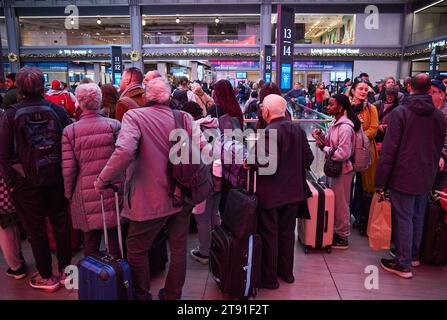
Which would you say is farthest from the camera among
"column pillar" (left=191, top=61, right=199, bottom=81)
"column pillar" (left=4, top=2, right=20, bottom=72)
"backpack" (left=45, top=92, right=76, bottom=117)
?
"column pillar" (left=4, top=2, right=20, bottom=72)

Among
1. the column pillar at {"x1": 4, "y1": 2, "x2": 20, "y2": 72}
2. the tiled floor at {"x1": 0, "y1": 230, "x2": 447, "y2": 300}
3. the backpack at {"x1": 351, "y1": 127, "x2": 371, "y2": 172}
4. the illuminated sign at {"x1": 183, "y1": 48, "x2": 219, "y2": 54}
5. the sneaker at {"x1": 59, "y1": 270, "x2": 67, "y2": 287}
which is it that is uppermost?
the column pillar at {"x1": 4, "y1": 2, "x2": 20, "y2": 72}

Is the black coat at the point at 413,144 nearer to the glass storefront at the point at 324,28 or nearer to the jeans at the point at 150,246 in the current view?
the jeans at the point at 150,246

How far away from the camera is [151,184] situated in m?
2.53

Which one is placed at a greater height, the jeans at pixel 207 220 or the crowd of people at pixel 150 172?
the crowd of people at pixel 150 172

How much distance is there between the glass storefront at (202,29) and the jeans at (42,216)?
75.6 ft

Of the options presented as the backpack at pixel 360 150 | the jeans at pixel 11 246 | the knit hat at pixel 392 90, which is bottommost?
the jeans at pixel 11 246

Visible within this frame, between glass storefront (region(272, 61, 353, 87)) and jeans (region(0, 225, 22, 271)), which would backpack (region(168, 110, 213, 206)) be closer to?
jeans (region(0, 225, 22, 271))

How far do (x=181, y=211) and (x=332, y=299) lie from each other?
1442 mm

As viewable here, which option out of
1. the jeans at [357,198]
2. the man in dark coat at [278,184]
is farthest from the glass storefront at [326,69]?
the man in dark coat at [278,184]

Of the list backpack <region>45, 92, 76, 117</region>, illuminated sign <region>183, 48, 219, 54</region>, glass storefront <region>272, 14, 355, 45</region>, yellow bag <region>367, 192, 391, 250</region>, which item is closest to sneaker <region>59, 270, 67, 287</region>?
yellow bag <region>367, 192, 391, 250</region>

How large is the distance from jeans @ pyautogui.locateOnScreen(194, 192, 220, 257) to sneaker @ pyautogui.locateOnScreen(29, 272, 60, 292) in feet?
4.27

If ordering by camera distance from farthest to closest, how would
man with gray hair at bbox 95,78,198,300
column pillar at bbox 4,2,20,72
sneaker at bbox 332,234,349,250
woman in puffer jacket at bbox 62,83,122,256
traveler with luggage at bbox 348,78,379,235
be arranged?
1. column pillar at bbox 4,2,20,72
2. traveler with luggage at bbox 348,78,379,235
3. sneaker at bbox 332,234,349,250
4. woman in puffer jacket at bbox 62,83,122,256
5. man with gray hair at bbox 95,78,198,300

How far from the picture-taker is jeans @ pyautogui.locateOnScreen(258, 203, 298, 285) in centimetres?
306

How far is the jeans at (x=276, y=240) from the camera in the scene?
10.0ft
